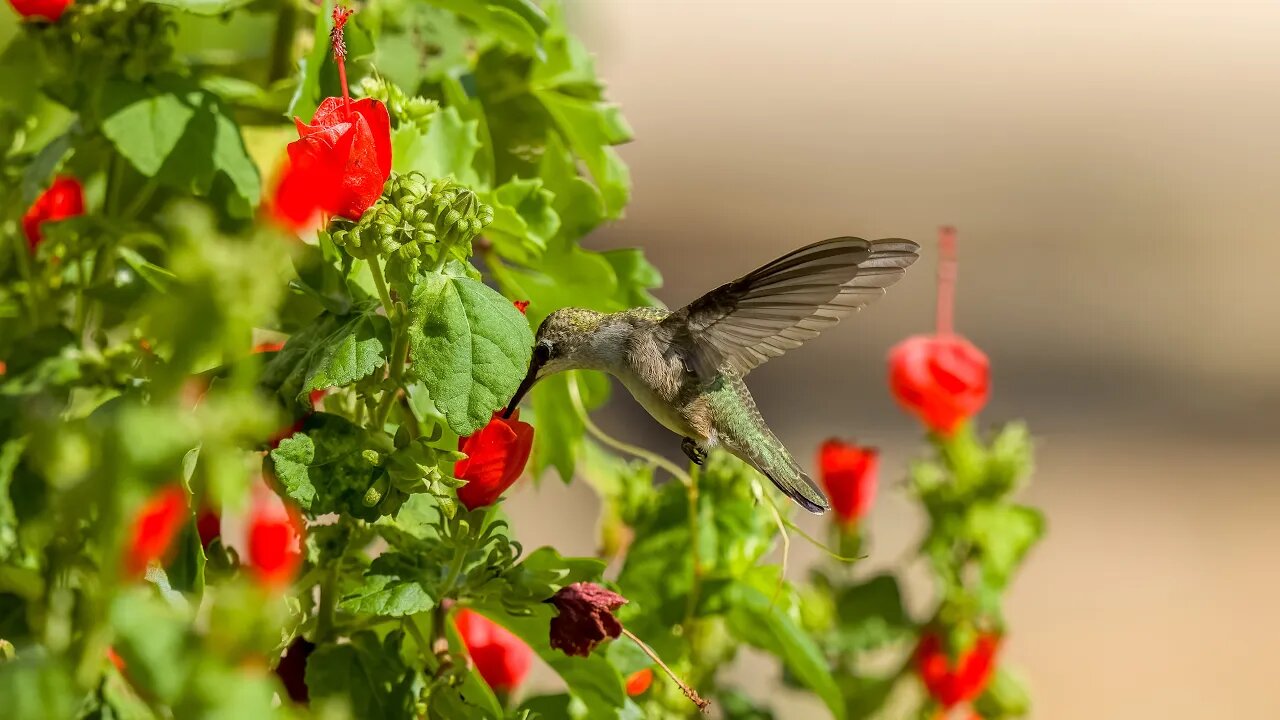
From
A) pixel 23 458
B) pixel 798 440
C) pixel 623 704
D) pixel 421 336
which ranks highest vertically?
pixel 421 336

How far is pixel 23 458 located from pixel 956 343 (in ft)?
2.64

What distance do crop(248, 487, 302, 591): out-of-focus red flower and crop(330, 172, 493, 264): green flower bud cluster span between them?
0.13 m

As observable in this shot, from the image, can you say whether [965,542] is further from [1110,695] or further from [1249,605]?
[1249,605]

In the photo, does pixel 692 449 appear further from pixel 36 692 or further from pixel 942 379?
pixel 36 692

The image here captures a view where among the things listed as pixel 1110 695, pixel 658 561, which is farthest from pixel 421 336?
pixel 1110 695

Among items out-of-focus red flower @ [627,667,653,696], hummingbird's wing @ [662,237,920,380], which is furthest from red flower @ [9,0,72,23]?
out-of-focus red flower @ [627,667,653,696]

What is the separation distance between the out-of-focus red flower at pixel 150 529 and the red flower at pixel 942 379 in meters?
0.93

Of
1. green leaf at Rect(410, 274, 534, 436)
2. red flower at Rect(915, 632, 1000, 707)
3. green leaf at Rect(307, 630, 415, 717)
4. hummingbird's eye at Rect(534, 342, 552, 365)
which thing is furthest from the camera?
red flower at Rect(915, 632, 1000, 707)

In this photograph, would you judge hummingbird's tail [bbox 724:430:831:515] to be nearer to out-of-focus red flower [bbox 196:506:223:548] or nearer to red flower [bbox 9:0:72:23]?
out-of-focus red flower [bbox 196:506:223:548]

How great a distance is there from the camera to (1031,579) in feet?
13.0

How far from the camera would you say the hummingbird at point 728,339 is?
73 cm

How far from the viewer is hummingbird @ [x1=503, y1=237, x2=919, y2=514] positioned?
2.41 feet

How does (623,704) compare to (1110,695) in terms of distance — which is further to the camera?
(1110,695)

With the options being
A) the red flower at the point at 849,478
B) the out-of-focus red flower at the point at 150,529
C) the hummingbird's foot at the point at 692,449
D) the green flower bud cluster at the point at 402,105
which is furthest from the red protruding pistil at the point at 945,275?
the out-of-focus red flower at the point at 150,529
